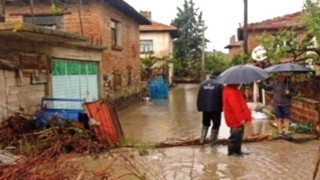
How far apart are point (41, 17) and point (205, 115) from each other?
10.5 metres

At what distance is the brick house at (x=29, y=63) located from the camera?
914 centimetres

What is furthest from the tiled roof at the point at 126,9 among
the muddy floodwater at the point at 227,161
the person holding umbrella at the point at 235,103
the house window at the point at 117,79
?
the person holding umbrella at the point at 235,103

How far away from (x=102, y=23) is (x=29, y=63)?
737 cm

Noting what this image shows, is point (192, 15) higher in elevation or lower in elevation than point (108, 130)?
higher

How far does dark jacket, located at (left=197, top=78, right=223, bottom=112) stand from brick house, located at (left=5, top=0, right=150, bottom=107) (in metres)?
7.52

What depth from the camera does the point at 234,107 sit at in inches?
329

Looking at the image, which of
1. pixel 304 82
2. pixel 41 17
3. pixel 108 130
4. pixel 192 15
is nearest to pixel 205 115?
pixel 108 130

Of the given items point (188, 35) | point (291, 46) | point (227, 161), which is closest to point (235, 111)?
point (227, 161)

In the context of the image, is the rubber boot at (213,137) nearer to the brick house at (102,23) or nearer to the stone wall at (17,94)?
the stone wall at (17,94)

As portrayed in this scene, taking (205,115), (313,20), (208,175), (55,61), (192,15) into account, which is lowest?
(208,175)

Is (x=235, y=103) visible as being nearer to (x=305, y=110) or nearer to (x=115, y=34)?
(x=305, y=110)

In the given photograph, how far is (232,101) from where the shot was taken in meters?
8.35

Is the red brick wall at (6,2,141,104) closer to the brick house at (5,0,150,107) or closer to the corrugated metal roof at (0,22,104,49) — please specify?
the brick house at (5,0,150,107)

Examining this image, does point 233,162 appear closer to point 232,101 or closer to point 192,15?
point 232,101
